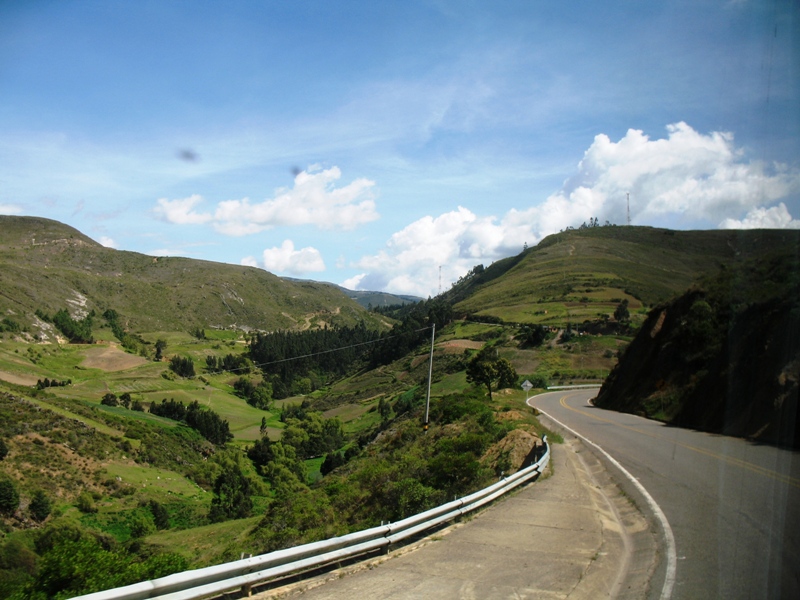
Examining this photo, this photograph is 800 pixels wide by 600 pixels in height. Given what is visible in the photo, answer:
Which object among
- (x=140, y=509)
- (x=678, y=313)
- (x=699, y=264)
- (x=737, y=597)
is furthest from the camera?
(x=699, y=264)

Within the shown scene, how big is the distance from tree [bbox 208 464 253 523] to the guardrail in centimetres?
5253

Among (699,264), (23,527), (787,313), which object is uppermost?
(699,264)

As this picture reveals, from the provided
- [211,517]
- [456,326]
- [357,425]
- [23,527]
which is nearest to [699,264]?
[456,326]

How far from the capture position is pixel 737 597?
635 cm

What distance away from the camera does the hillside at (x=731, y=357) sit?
19875 mm

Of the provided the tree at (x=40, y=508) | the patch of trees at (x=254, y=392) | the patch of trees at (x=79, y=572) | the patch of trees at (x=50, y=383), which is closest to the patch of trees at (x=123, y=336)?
the patch of trees at (x=254, y=392)

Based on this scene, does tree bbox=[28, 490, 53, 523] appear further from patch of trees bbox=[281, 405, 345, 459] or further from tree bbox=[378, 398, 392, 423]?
patch of trees bbox=[281, 405, 345, 459]

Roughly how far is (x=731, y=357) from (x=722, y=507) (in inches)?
692

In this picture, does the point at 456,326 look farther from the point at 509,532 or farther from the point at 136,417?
the point at 509,532

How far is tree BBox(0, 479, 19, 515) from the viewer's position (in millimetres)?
40719

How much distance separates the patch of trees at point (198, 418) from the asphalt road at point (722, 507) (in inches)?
3361

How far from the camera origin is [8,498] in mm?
41250

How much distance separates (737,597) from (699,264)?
155215 mm

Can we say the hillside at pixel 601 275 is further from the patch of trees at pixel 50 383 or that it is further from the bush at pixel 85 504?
the patch of trees at pixel 50 383
